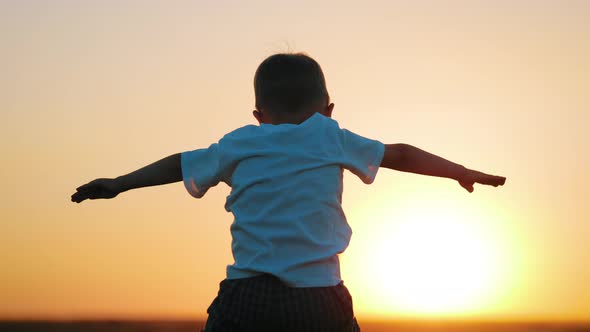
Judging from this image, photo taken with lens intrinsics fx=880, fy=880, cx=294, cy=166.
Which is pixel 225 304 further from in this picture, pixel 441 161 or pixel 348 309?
pixel 441 161

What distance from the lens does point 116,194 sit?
4.13 meters

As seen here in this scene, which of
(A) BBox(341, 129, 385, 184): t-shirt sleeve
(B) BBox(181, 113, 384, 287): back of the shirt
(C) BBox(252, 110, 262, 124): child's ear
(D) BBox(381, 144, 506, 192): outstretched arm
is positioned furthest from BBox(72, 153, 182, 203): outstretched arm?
(D) BBox(381, 144, 506, 192): outstretched arm

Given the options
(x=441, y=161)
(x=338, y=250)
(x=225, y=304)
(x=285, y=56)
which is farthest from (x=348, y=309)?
(x=285, y=56)

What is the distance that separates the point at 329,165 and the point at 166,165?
31.7 inches

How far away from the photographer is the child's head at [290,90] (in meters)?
4.03

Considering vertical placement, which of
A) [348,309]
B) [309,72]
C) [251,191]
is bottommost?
[348,309]

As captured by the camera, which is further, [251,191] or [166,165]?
[166,165]

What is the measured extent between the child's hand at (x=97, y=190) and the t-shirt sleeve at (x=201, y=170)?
0.33m

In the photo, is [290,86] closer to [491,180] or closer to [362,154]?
[362,154]

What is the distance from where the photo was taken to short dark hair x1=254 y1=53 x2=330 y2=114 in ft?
13.2

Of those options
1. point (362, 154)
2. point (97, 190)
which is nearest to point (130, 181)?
point (97, 190)

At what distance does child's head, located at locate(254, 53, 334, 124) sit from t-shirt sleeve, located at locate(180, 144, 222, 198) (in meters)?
0.31

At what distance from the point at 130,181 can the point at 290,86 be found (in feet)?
2.84

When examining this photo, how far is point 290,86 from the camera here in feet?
13.2
